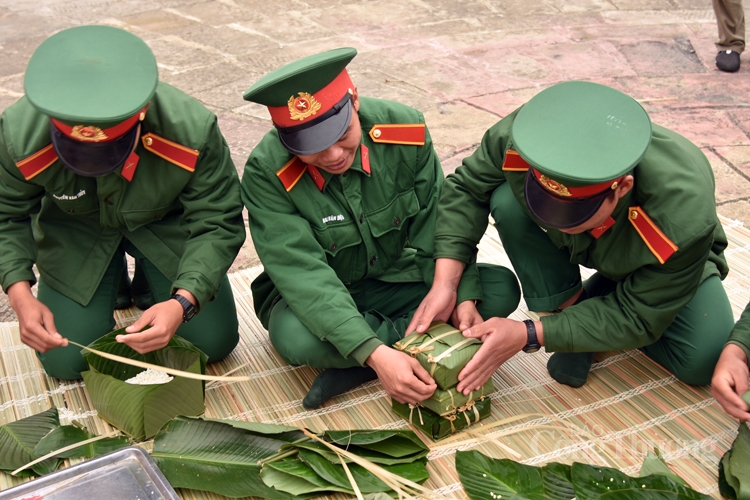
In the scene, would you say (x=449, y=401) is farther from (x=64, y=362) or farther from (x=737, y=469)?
(x=64, y=362)

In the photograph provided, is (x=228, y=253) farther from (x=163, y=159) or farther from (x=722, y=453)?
(x=722, y=453)

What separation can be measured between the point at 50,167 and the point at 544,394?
5.35ft

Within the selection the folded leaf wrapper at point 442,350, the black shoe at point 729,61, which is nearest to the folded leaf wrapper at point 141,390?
the folded leaf wrapper at point 442,350

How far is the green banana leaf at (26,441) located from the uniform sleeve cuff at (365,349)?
0.87 meters

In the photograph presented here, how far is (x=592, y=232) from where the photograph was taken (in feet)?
7.18

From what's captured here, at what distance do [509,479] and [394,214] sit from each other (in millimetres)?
907

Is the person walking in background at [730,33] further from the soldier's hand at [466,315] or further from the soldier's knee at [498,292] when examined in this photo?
the soldier's hand at [466,315]

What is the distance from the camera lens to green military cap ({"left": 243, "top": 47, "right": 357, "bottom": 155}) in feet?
6.84

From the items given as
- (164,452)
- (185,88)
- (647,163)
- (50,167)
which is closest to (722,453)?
(647,163)

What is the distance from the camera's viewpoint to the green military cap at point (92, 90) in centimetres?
198

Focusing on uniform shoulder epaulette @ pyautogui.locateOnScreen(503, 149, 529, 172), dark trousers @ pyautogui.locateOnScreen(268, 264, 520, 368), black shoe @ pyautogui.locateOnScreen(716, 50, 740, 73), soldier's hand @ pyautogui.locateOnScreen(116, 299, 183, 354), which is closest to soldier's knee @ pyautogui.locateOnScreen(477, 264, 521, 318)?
dark trousers @ pyautogui.locateOnScreen(268, 264, 520, 368)

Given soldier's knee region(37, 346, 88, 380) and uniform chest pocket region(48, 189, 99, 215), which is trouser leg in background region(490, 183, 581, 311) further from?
soldier's knee region(37, 346, 88, 380)

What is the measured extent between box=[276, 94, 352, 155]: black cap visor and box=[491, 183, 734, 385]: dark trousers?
0.61m

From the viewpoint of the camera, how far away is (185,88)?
206 inches
